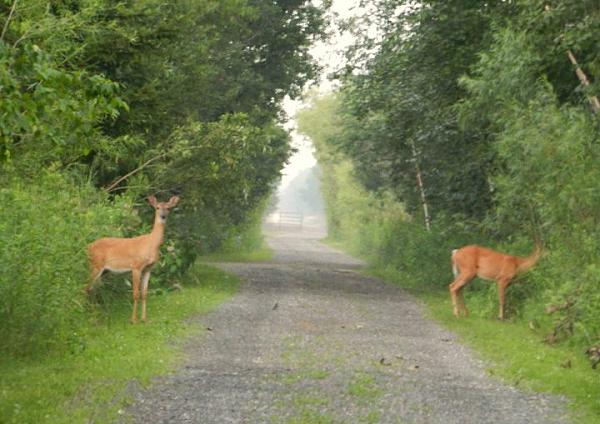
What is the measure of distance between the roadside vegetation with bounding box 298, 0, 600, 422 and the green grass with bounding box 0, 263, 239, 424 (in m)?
4.39

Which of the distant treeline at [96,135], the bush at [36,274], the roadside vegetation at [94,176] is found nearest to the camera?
the distant treeline at [96,135]

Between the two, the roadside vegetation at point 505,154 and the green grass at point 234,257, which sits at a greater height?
the roadside vegetation at point 505,154

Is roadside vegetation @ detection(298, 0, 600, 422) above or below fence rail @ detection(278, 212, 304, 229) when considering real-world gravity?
above

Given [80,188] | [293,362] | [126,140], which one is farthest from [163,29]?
[293,362]

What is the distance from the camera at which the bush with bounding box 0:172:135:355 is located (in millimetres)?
11875

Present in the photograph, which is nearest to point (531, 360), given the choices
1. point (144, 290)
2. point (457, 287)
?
point (457, 287)

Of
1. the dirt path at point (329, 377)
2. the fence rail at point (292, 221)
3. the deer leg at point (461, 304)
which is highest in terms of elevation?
the deer leg at point (461, 304)

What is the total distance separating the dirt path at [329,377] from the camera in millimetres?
9797

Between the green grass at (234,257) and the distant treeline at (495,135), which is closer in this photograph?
the distant treeline at (495,135)

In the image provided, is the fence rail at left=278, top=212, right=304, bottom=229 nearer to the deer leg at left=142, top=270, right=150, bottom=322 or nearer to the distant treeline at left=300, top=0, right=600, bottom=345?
the distant treeline at left=300, top=0, right=600, bottom=345

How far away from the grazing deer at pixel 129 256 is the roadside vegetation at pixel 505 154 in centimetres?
522

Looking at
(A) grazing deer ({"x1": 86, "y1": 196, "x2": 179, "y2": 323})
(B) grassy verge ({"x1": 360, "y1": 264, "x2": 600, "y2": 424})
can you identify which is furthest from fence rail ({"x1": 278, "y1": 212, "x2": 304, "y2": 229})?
(A) grazing deer ({"x1": 86, "y1": 196, "x2": 179, "y2": 323})

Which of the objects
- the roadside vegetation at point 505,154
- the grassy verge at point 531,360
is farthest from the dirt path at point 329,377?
the roadside vegetation at point 505,154

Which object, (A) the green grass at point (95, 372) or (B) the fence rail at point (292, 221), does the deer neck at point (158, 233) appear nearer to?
(A) the green grass at point (95, 372)
